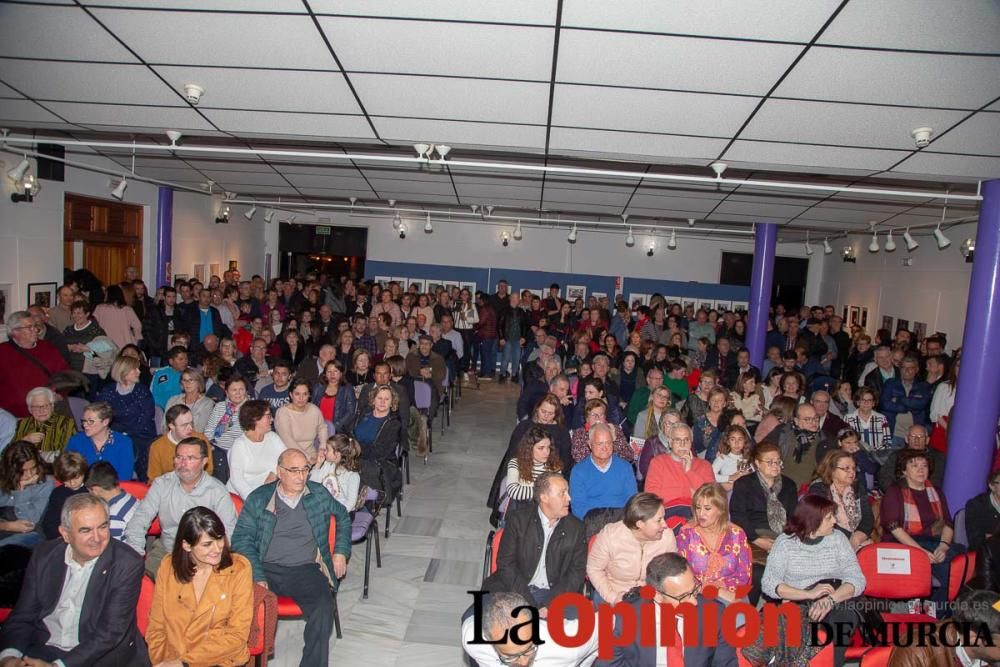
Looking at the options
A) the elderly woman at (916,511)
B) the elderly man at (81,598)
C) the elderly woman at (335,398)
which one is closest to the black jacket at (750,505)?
the elderly woman at (916,511)

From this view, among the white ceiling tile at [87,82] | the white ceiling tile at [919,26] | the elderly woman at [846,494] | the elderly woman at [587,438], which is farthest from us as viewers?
the elderly woman at [587,438]

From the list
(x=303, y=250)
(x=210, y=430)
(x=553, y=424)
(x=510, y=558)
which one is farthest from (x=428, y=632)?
(x=303, y=250)

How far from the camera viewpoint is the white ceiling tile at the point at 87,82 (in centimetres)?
460

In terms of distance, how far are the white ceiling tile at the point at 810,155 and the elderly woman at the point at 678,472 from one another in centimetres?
237

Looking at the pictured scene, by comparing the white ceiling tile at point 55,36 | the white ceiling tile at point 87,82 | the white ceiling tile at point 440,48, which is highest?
the white ceiling tile at point 440,48

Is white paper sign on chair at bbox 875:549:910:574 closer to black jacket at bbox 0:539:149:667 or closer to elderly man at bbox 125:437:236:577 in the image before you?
elderly man at bbox 125:437:236:577

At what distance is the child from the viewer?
399 cm

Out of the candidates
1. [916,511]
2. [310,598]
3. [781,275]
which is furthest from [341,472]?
[781,275]

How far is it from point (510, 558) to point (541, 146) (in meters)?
3.50

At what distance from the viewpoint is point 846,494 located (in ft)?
15.9

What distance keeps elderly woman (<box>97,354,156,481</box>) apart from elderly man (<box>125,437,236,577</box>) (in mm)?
1844

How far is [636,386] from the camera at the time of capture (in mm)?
8625

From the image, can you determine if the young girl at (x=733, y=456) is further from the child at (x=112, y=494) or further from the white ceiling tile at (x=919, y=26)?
the child at (x=112, y=494)

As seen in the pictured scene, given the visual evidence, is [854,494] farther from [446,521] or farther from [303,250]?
[303,250]
